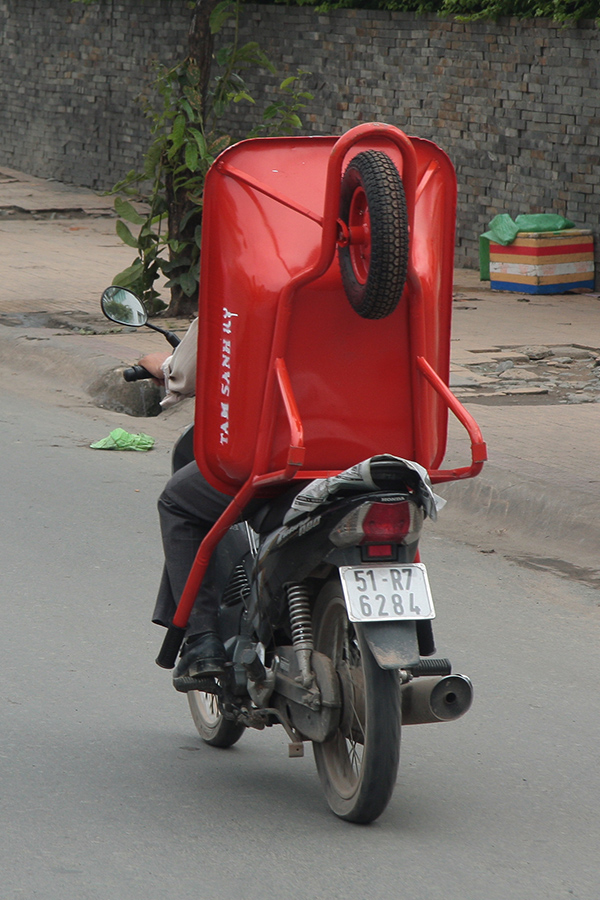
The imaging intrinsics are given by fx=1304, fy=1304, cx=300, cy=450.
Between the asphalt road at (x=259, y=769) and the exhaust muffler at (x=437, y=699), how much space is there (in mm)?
301

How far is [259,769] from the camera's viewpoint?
12.4 feet

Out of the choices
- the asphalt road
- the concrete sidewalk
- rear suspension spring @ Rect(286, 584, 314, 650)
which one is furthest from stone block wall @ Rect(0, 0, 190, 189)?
rear suspension spring @ Rect(286, 584, 314, 650)

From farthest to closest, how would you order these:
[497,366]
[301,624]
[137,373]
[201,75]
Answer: [201,75] → [497,366] → [137,373] → [301,624]

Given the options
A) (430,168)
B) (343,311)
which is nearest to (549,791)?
(343,311)

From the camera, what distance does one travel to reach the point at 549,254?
42.8 ft

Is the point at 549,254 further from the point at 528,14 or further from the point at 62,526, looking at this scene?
the point at 62,526

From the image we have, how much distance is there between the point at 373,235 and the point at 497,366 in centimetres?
681

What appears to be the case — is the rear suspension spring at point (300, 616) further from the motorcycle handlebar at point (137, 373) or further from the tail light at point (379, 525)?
the motorcycle handlebar at point (137, 373)

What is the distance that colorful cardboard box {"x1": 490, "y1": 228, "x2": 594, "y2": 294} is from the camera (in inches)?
512

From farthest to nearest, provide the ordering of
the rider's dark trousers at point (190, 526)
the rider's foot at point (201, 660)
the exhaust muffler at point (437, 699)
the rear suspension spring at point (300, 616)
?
the rider's dark trousers at point (190, 526) → the rider's foot at point (201, 660) → the rear suspension spring at point (300, 616) → the exhaust muffler at point (437, 699)

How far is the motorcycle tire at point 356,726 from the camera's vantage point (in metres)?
3.09

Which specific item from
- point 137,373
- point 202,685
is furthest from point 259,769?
point 137,373

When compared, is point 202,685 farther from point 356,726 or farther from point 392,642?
point 392,642

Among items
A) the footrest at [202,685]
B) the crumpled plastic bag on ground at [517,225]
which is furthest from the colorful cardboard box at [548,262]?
the footrest at [202,685]
